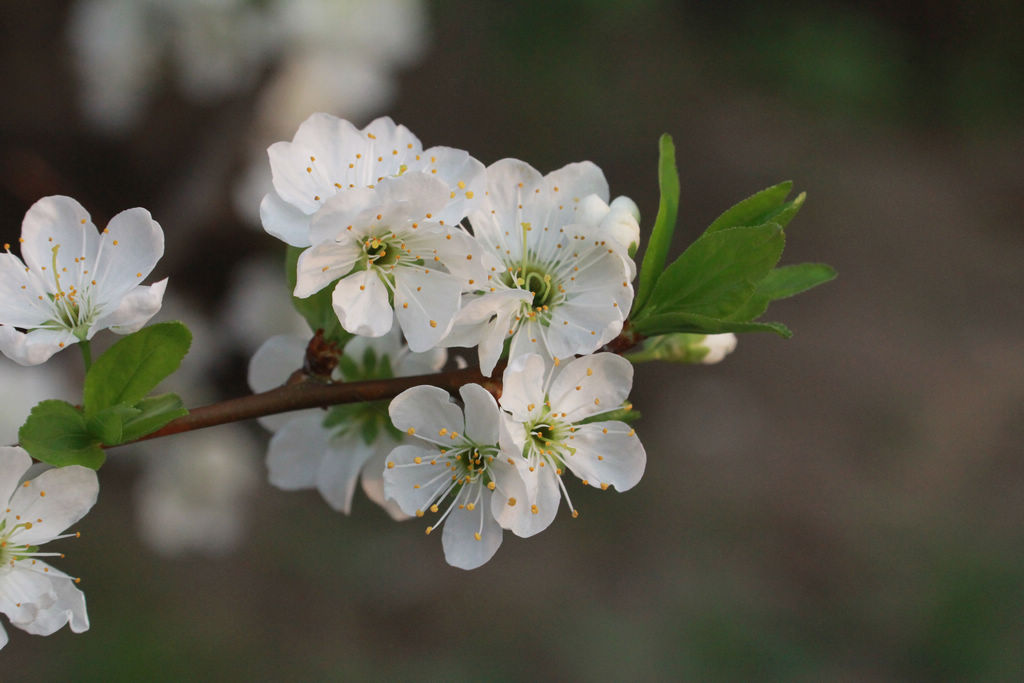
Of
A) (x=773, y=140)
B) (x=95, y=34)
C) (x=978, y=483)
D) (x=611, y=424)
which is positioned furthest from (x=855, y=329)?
(x=611, y=424)

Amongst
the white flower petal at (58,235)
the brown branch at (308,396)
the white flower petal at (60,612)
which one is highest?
the white flower petal at (58,235)

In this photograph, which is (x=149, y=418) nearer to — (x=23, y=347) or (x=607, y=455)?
(x=23, y=347)

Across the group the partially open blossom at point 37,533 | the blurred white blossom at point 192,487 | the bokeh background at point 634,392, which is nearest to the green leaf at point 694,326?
the partially open blossom at point 37,533

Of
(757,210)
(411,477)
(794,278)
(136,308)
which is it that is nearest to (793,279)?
(794,278)

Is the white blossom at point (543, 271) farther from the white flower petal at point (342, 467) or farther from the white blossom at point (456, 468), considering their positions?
the white flower petal at point (342, 467)

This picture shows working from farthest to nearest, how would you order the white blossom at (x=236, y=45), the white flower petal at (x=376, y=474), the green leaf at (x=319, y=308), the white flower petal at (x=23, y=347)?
the white blossom at (x=236, y=45), the white flower petal at (x=376, y=474), the green leaf at (x=319, y=308), the white flower petal at (x=23, y=347)

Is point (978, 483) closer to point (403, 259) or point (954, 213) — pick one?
point (954, 213)
